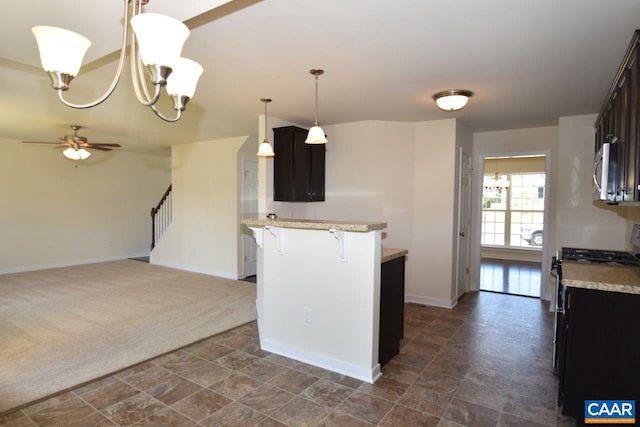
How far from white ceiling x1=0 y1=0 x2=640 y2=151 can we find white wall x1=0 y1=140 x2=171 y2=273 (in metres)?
2.91

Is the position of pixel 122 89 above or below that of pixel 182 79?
above

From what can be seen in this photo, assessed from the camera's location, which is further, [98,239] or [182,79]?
[98,239]

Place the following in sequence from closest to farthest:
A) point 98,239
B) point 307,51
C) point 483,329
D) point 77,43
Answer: point 77,43
point 307,51
point 483,329
point 98,239

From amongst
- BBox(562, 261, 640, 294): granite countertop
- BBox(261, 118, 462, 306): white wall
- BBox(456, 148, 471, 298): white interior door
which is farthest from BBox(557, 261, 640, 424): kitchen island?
BBox(456, 148, 471, 298): white interior door

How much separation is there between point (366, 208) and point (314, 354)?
2.36 m

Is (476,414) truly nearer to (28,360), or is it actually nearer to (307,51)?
(307,51)

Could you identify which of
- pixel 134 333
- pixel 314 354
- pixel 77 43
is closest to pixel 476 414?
pixel 314 354

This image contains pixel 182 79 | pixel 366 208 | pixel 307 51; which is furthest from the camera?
pixel 366 208

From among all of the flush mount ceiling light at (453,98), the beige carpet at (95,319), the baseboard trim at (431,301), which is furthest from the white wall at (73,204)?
the flush mount ceiling light at (453,98)

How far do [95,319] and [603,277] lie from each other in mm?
4932

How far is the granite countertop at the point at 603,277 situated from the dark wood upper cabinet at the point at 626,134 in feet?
1.60

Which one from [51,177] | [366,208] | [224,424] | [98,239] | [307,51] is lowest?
[224,424]

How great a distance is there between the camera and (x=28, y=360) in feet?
9.99

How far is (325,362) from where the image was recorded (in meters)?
2.96
